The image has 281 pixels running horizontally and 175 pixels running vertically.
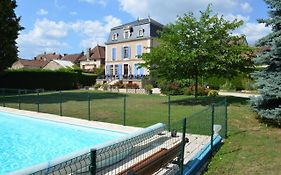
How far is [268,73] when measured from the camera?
43.7 feet

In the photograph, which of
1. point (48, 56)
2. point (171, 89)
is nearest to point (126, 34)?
point (171, 89)

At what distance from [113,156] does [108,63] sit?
51381 millimetres

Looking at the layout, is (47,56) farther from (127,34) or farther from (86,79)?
(86,79)

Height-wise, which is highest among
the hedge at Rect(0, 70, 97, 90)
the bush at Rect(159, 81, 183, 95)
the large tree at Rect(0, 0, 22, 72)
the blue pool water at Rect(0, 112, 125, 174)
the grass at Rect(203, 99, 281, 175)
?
the large tree at Rect(0, 0, 22, 72)

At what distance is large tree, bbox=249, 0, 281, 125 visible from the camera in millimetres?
12570

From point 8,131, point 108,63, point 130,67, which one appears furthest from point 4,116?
point 108,63

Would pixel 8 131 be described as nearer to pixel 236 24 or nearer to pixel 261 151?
pixel 261 151

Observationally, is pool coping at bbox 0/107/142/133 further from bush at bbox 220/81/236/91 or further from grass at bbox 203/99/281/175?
bush at bbox 220/81/236/91

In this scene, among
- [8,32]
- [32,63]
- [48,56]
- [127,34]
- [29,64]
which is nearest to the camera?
[8,32]

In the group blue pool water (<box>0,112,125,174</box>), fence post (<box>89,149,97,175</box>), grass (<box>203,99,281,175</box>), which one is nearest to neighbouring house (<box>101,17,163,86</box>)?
blue pool water (<box>0,112,125,174</box>)

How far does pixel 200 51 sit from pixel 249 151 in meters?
11.2

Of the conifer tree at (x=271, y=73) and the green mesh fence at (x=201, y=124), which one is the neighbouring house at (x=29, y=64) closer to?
the conifer tree at (x=271, y=73)

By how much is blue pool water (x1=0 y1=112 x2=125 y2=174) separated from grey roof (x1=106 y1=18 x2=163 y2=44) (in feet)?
119

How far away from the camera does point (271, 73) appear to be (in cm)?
1319
